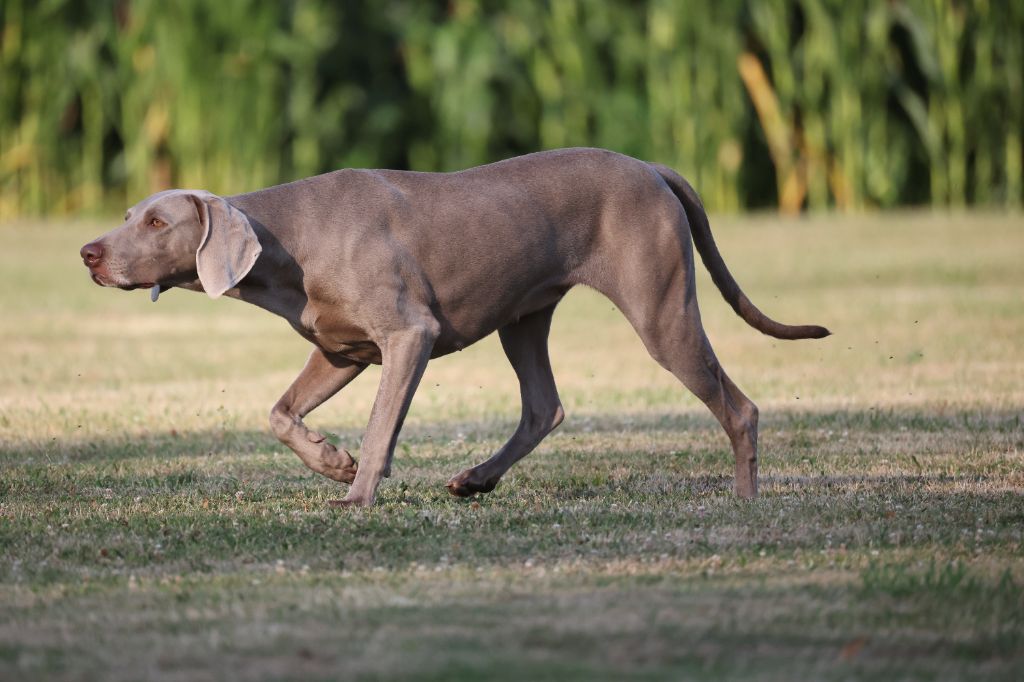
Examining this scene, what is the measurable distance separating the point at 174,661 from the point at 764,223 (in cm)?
1784

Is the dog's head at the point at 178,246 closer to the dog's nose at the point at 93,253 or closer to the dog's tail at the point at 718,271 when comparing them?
the dog's nose at the point at 93,253

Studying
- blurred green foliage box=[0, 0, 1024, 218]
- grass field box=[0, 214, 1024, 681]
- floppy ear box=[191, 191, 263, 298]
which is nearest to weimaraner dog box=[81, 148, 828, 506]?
floppy ear box=[191, 191, 263, 298]

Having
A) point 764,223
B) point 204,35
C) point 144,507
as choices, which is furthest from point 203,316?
point 144,507

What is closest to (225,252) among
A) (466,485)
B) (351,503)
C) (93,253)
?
(93,253)

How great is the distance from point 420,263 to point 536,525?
1232 millimetres

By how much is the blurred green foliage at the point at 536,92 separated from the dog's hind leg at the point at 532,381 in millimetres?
14441

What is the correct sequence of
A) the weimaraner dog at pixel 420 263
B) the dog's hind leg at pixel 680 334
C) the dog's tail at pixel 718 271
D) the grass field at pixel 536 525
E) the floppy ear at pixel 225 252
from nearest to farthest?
1. the grass field at pixel 536 525
2. the floppy ear at pixel 225 252
3. the weimaraner dog at pixel 420 263
4. the dog's hind leg at pixel 680 334
5. the dog's tail at pixel 718 271

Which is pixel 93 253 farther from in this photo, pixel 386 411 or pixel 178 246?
pixel 386 411

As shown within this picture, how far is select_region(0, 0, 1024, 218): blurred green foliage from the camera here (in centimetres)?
2184

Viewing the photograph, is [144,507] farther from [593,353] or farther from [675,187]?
[593,353]

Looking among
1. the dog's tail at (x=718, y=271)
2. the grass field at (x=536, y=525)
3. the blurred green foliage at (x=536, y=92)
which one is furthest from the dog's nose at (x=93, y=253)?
the blurred green foliage at (x=536, y=92)

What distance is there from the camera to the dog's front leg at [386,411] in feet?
22.5

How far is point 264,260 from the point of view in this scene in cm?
688

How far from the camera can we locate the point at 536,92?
76.4 feet
